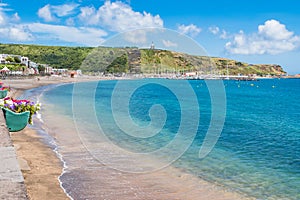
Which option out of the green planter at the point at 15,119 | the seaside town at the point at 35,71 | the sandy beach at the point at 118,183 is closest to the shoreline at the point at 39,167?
the sandy beach at the point at 118,183

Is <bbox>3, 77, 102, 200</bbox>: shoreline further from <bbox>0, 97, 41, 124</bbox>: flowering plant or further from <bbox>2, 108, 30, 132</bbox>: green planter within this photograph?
<bbox>0, 97, 41, 124</bbox>: flowering plant

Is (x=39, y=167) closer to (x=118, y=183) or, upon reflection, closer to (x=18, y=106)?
(x=18, y=106)

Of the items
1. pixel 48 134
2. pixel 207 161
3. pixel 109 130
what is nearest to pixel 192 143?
pixel 207 161

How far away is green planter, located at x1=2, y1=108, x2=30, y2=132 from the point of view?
494 inches

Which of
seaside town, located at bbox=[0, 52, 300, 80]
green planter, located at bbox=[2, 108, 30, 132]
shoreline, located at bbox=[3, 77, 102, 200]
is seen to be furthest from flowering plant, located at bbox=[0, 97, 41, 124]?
seaside town, located at bbox=[0, 52, 300, 80]

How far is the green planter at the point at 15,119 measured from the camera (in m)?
12.5

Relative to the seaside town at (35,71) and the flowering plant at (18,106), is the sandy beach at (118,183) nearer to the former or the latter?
the flowering plant at (18,106)

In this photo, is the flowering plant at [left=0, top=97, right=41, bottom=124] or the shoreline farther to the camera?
the flowering plant at [left=0, top=97, right=41, bottom=124]

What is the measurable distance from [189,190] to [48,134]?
35.5 feet

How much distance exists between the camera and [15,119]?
12.8 meters

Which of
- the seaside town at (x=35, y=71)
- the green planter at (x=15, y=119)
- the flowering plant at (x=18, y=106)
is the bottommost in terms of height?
the green planter at (x=15, y=119)

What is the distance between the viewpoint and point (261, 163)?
14211mm

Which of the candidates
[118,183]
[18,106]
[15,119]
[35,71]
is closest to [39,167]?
[15,119]

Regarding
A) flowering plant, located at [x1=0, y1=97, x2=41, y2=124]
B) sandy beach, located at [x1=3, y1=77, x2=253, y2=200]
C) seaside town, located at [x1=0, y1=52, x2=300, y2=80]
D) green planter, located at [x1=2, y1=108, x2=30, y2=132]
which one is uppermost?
seaside town, located at [x1=0, y1=52, x2=300, y2=80]
